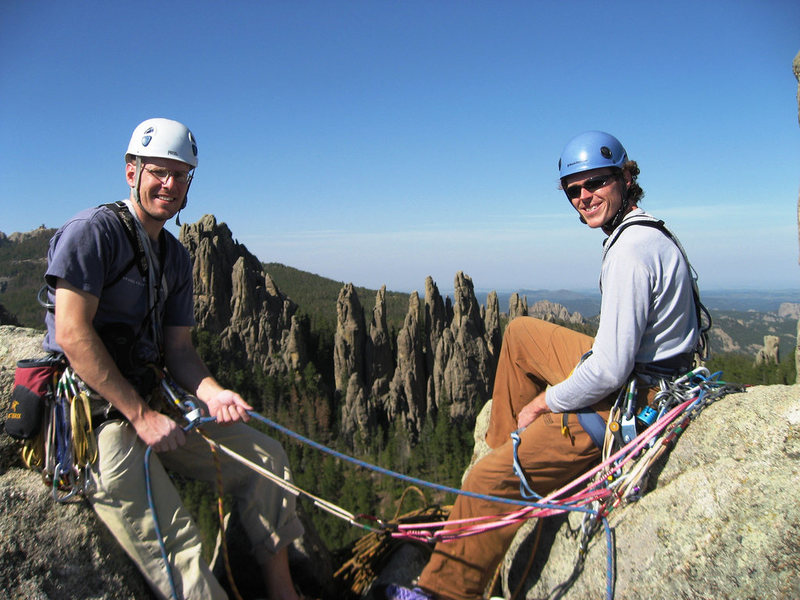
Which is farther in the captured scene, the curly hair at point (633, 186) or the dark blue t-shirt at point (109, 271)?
the curly hair at point (633, 186)

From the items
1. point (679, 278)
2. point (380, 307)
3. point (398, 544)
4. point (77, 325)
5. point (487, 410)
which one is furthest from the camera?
point (380, 307)

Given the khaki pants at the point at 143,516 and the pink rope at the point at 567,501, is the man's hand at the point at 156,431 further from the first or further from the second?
the pink rope at the point at 567,501

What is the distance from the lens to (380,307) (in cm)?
4775

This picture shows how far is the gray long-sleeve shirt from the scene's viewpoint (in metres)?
3.26

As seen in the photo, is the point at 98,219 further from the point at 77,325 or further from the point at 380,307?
the point at 380,307

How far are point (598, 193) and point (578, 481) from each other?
2.08m

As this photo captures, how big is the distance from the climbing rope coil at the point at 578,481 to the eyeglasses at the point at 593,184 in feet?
4.80

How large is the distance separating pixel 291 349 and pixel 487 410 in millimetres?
45508

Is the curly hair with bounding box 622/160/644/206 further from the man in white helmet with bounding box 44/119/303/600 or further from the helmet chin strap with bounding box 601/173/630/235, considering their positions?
the man in white helmet with bounding box 44/119/303/600

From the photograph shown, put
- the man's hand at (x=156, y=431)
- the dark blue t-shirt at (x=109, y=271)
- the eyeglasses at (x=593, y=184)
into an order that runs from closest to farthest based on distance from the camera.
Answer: the dark blue t-shirt at (x=109, y=271) < the man's hand at (x=156, y=431) < the eyeglasses at (x=593, y=184)

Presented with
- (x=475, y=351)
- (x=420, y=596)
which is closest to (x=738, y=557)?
(x=420, y=596)

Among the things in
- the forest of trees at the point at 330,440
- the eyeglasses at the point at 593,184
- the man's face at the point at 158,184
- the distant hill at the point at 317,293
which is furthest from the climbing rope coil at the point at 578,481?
the distant hill at the point at 317,293

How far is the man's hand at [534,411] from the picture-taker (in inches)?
157

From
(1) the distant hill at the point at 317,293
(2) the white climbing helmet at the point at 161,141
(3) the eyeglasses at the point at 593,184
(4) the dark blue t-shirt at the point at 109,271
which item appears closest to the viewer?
(4) the dark blue t-shirt at the point at 109,271
